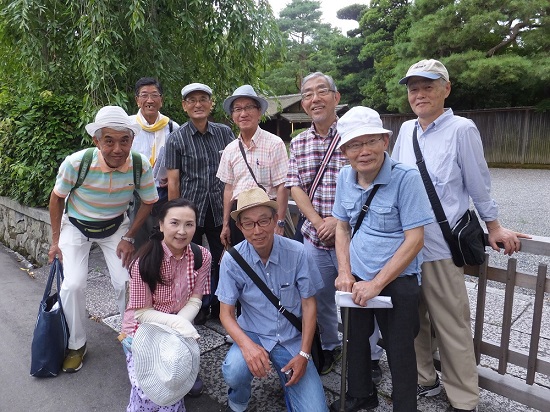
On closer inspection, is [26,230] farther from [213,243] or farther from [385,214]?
[385,214]

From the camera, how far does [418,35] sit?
1567cm

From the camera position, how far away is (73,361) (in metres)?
2.97

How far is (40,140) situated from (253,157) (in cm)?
392

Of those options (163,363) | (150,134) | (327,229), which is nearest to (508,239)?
(327,229)

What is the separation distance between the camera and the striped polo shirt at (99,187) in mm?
2850

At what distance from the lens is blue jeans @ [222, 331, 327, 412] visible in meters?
2.22

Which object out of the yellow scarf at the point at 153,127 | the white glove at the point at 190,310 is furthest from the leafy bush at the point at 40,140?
the white glove at the point at 190,310

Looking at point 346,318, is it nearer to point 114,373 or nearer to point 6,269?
point 114,373

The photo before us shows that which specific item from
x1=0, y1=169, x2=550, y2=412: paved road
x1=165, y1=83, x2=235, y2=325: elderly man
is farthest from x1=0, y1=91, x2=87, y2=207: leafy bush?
x1=165, y1=83, x2=235, y2=325: elderly man

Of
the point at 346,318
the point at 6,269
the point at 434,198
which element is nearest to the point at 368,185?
the point at 434,198

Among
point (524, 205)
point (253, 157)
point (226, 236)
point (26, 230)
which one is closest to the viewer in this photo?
point (253, 157)

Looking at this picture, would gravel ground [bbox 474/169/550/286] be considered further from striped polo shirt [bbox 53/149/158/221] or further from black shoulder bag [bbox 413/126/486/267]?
striped polo shirt [bbox 53/149/158/221]

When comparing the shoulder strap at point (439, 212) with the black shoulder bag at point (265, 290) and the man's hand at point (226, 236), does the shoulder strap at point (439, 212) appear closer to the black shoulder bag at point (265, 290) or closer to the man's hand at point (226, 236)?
the black shoulder bag at point (265, 290)

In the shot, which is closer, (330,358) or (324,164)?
(324,164)
